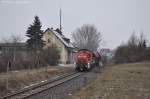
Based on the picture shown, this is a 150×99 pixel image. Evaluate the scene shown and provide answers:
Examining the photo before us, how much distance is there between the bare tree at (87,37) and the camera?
370 feet

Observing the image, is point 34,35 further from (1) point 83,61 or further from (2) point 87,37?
(2) point 87,37

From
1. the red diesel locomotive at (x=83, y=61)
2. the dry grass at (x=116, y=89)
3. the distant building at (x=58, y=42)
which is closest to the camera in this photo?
the dry grass at (x=116, y=89)

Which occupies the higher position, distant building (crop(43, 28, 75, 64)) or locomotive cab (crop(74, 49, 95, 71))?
distant building (crop(43, 28, 75, 64))

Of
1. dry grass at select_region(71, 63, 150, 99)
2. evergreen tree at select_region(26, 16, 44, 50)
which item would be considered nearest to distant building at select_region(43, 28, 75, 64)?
evergreen tree at select_region(26, 16, 44, 50)

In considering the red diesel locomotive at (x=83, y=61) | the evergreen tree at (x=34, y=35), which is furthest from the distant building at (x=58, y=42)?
the red diesel locomotive at (x=83, y=61)

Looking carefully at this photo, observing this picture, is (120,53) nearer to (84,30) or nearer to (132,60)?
(132,60)

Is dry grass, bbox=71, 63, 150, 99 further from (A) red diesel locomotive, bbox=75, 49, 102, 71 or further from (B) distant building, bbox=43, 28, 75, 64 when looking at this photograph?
(B) distant building, bbox=43, 28, 75, 64

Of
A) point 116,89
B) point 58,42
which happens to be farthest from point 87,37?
point 116,89

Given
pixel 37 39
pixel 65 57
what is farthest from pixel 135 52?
pixel 37 39

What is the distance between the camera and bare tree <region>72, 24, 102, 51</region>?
11288 centimetres

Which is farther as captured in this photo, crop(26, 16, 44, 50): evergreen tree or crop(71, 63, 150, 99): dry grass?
crop(26, 16, 44, 50): evergreen tree

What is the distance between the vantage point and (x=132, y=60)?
70.2m

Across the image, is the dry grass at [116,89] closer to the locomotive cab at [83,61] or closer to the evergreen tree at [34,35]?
the locomotive cab at [83,61]

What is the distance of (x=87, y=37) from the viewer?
11500cm
